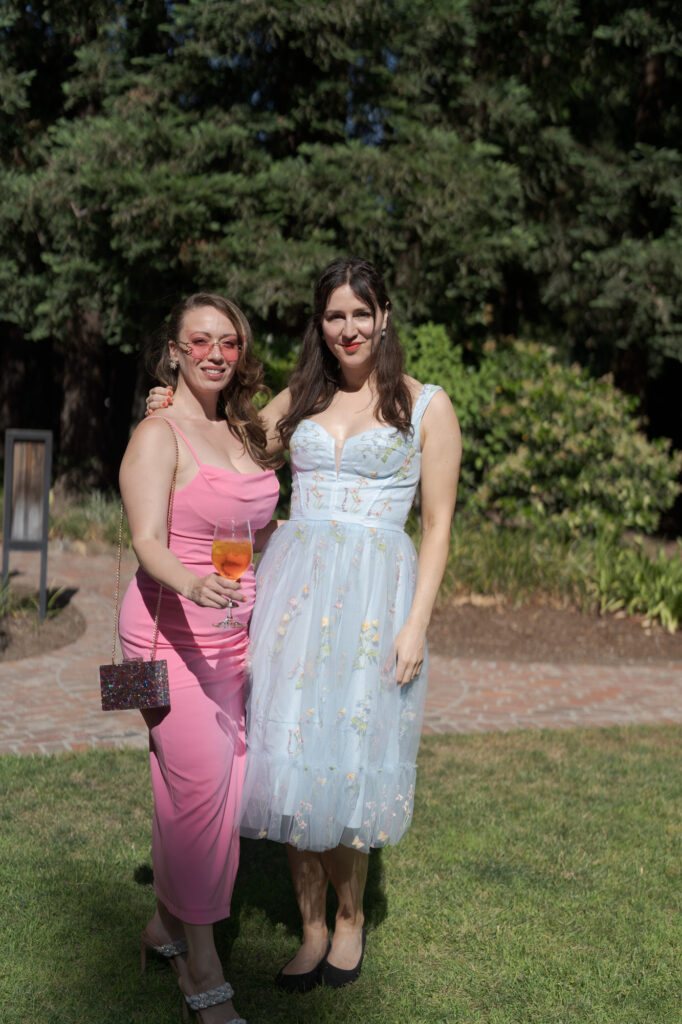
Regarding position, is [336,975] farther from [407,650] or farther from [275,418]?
[275,418]

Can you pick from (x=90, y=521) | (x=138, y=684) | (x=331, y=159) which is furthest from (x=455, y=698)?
(x=90, y=521)

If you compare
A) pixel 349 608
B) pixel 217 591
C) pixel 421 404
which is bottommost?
pixel 349 608

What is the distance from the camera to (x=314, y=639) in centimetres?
294

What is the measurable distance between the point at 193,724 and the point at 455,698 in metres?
4.28

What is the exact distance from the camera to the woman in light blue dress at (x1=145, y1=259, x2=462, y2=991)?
2900 mm

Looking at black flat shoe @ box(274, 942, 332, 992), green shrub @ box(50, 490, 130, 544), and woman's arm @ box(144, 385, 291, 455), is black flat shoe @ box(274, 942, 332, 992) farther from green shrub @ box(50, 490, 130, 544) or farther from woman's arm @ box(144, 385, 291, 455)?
green shrub @ box(50, 490, 130, 544)

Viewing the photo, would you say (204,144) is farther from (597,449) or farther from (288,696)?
(288,696)

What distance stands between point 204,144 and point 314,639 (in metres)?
9.21

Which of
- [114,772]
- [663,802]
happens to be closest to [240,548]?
[114,772]

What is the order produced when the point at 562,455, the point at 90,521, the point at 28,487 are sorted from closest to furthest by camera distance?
1. the point at 28,487
2. the point at 562,455
3. the point at 90,521

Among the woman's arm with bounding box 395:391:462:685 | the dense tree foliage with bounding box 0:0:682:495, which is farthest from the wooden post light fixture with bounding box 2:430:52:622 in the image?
the woman's arm with bounding box 395:391:462:685

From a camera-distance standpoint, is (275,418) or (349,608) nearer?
(349,608)

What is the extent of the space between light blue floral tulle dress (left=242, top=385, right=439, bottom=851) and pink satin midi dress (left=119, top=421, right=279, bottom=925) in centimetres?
12

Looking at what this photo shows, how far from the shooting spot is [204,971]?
2.84m
